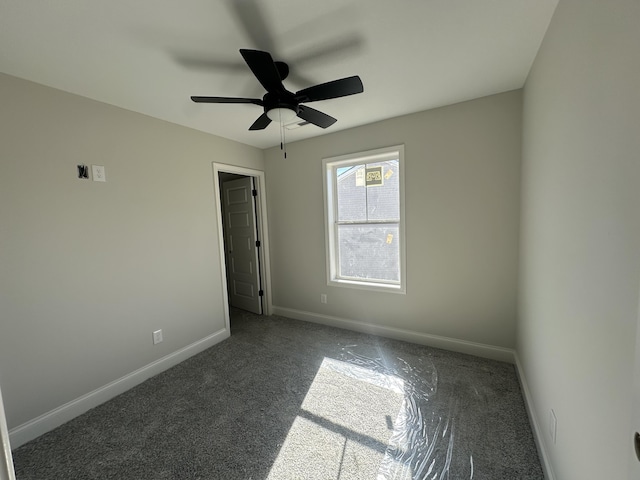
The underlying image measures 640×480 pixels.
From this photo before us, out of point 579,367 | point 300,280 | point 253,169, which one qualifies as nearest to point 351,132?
point 253,169

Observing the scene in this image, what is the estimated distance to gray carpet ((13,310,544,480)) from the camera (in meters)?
1.51

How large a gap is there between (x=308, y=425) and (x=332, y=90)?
2269 mm

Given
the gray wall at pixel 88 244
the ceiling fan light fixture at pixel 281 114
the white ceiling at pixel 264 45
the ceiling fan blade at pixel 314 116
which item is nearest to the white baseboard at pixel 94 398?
the gray wall at pixel 88 244

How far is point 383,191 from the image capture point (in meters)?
2.99

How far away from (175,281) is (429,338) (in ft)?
9.20

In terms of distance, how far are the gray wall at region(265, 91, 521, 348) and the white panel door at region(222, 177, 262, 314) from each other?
120 cm

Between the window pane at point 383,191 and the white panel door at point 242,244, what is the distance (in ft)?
5.75

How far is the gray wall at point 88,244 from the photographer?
1.76 m

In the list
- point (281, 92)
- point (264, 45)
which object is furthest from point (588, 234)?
point (264, 45)

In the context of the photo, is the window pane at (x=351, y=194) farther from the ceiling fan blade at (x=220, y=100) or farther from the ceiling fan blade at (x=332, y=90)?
the ceiling fan blade at (x=220, y=100)

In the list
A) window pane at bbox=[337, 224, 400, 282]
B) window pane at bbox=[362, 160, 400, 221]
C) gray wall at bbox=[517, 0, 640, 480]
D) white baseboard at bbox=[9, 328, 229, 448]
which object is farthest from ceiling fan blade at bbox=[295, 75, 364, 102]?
white baseboard at bbox=[9, 328, 229, 448]

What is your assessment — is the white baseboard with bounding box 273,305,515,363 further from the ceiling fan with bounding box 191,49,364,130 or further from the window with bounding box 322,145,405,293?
the ceiling fan with bounding box 191,49,364,130

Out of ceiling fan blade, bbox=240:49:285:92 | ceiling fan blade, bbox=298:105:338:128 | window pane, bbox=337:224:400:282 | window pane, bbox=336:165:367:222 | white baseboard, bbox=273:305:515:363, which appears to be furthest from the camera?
window pane, bbox=336:165:367:222

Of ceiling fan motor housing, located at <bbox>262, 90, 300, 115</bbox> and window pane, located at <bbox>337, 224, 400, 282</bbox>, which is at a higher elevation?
ceiling fan motor housing, located at <bbox>262, 90, 300, 115</bbox>
